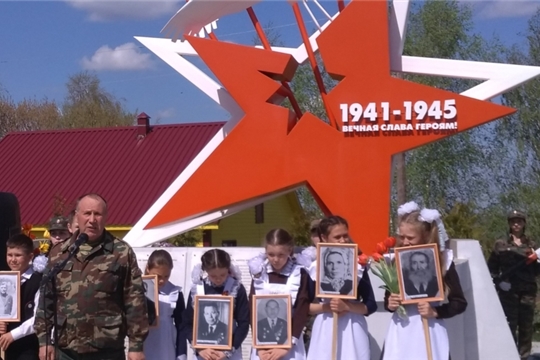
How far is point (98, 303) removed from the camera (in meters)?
4.72

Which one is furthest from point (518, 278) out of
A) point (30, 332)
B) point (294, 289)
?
point (30, 332)

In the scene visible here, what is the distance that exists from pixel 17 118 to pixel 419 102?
115ft

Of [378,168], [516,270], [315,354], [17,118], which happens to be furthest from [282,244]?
[17,118]

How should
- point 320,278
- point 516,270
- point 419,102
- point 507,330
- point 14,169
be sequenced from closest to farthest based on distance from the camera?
point 320,278 < point 507,330 < point 419,102 < point 516,270 < point 14,169

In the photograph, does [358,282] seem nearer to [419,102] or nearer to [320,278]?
[320,278]

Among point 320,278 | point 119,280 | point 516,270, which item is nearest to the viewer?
point 119,280

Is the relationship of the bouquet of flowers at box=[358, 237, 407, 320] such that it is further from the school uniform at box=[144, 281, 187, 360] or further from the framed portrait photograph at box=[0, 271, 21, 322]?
the framed portrait photograph at box=[0, 271, 21, 322]

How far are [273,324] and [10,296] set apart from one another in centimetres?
190

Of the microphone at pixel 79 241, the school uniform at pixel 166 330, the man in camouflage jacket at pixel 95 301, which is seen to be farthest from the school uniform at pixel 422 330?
the microphone at pixel 79 241

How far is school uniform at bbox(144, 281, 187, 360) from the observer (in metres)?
6.09

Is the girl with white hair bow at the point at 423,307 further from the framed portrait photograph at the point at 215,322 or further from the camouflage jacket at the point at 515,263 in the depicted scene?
the camouflage jacket at the point at 515,263

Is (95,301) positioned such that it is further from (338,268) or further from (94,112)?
(94,112)

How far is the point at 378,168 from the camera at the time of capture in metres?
8.78

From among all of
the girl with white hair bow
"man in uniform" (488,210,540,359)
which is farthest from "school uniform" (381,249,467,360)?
"man in uniform" (488,210,540,359)
